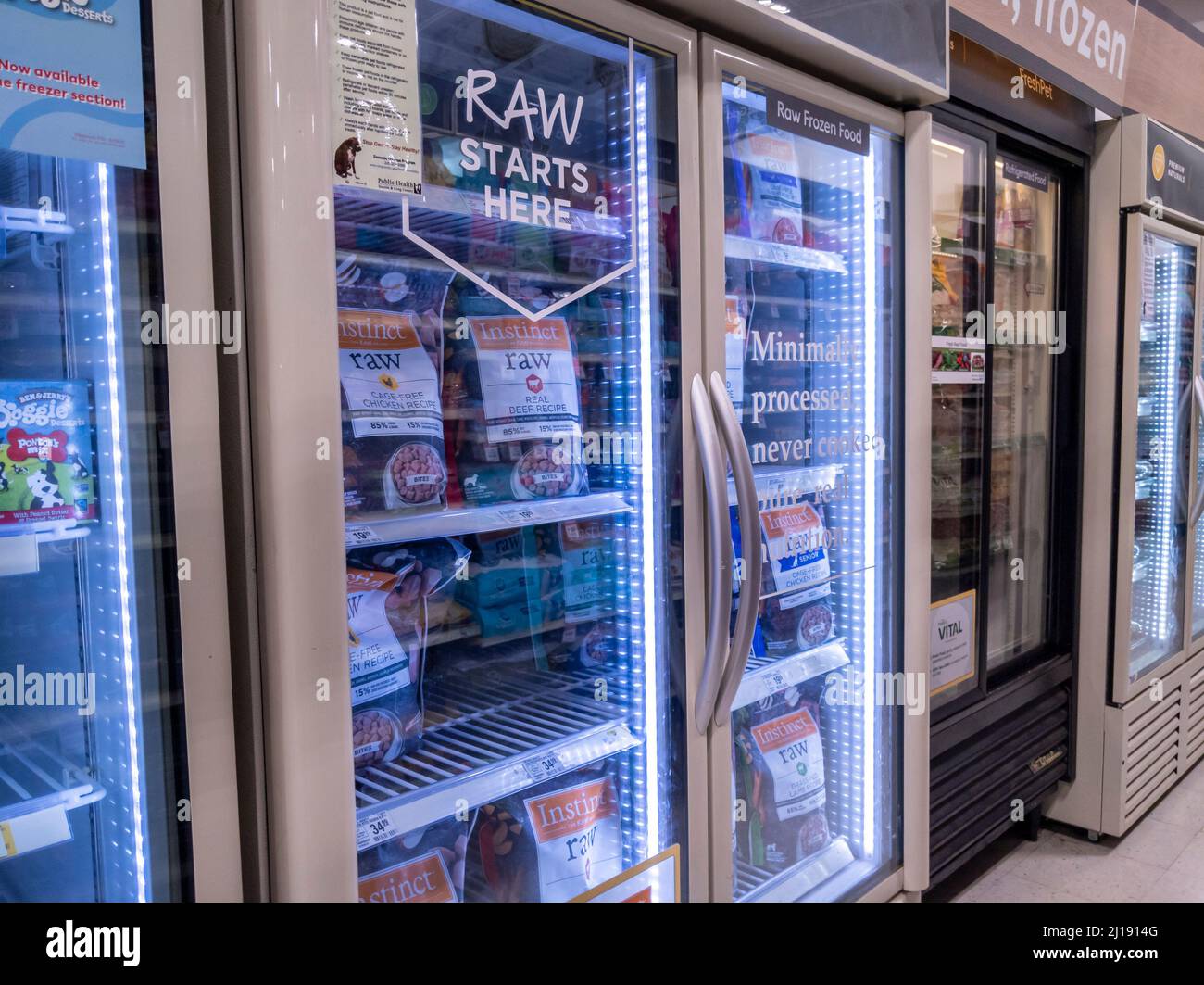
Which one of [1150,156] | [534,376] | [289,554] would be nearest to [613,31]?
[534,376]

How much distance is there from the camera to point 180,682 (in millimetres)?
1072

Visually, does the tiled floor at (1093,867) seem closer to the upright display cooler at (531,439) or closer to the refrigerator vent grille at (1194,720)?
the refrigerator vent grille at (1194,720)

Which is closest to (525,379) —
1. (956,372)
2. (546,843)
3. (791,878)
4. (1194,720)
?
(546,843)

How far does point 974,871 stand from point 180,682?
2723 millimetres

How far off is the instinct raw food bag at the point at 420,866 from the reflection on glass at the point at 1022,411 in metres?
1.97

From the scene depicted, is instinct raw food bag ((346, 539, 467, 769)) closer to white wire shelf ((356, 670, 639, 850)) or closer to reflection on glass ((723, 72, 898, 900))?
white wire shelf ((356, 670, 639, 850))

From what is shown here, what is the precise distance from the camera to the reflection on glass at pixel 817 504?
77.6 inches

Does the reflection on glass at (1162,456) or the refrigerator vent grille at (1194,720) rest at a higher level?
the reflection on glass at (1162,456)

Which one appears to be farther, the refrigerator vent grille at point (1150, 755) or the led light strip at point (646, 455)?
the refrigerator vent grille at point (1150, 755)

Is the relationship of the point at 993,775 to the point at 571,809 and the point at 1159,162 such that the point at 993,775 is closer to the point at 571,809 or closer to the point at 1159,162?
the point at 571,809

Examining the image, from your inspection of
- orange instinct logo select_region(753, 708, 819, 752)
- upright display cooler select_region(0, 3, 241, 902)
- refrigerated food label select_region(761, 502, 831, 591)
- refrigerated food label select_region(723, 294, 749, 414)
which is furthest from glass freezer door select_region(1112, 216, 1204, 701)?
upright display cooler select_region(0, 3, 241, 902)

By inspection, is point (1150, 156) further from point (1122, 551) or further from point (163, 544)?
point (163, 544)

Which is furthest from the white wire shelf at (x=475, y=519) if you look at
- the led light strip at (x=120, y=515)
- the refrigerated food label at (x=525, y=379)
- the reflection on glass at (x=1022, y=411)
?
the reflection on glass at (x=1022, y=411)

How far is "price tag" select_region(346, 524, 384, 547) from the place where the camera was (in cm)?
125
